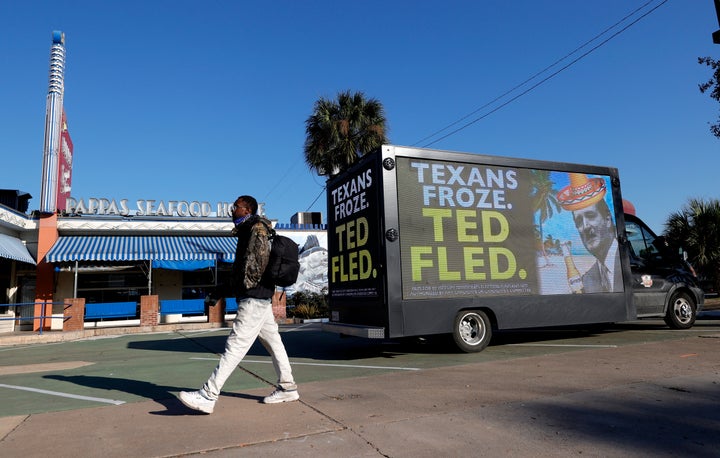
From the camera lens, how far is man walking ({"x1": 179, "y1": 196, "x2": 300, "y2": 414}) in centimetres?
→ 402

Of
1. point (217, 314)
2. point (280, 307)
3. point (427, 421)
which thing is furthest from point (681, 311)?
point (217, 314)

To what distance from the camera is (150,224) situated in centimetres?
1916

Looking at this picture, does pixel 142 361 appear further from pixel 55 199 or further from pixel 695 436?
pixel 55 199

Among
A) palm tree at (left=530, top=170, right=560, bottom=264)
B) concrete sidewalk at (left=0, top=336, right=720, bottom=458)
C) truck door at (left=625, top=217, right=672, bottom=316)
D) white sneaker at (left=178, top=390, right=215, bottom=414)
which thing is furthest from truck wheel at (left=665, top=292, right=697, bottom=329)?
white sneaker at (left=178, top=390, right=215, bottom=414)

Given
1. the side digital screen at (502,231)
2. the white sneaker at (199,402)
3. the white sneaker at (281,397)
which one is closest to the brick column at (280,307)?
the side digital screen at (502,231)

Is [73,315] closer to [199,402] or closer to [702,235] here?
[199,402]

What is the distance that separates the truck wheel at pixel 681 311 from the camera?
31.2 ft

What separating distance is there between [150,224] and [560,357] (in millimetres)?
17029

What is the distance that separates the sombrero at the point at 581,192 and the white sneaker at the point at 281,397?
6080mm

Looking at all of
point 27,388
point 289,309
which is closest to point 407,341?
point 27,388

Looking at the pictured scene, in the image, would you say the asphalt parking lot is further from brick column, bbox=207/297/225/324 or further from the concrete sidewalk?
brick column, bbox=207/297/225/324

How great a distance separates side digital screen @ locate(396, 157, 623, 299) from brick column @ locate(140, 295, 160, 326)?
12.6 metres

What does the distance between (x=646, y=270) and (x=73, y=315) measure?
16.5m

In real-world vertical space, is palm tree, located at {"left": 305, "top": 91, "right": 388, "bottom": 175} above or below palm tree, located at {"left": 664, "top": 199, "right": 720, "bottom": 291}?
above
